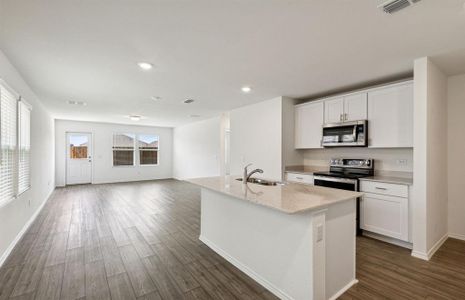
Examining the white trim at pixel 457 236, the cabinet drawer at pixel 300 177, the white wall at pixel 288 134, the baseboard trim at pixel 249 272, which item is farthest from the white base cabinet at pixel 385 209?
the baseboard trim at pixel 249 272

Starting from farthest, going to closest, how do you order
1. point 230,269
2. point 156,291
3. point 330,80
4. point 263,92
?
point 263,92 → point 330,80 → point 230,269 → point 156,291

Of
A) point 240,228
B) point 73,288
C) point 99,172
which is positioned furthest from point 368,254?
point 99,172

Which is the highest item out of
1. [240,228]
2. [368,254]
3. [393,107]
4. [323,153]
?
[393,107]

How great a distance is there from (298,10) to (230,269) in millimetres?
2619

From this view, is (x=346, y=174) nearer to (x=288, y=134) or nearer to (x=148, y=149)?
(x=288, y=134)

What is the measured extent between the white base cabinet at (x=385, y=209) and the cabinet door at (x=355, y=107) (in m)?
1.12

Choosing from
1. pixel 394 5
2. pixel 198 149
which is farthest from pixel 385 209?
pixel 198 149

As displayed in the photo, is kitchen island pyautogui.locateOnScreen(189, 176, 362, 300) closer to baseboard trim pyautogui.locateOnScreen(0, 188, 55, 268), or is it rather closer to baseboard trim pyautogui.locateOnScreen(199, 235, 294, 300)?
baseboard trim pyautogui.locateOnScreen(199, 235, 294, 300)

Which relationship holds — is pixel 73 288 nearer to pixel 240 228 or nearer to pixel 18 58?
pixel 240 228

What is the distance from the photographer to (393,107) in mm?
3158

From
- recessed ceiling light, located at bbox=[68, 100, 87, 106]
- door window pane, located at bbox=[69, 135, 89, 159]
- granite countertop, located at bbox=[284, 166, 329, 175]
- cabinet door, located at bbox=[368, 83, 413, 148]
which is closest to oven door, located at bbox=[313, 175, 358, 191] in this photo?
granite countertop, located at bbox=[284, 166, 329, 175]

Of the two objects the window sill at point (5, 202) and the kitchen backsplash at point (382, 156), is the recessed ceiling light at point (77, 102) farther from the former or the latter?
the kitchen backsplash at point (382, 156)

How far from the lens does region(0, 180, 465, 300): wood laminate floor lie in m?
1.99

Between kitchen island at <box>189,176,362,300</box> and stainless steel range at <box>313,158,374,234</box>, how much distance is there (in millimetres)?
1341
